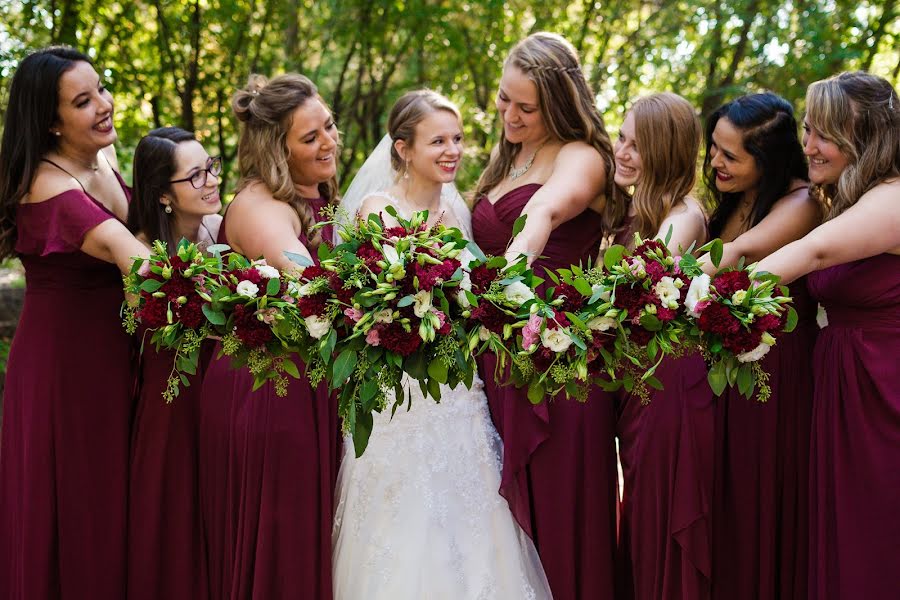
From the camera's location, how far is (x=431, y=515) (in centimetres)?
409

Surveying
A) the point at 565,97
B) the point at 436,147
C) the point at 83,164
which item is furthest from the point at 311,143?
the point at 565,97

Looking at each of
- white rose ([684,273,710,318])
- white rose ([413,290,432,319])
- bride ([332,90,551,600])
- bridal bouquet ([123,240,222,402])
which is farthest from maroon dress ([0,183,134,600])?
white rose ([684,273,710,318])

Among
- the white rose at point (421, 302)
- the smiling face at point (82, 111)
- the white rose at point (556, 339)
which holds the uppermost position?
the smiling face at point (82, 111)

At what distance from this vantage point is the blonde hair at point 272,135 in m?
4.47

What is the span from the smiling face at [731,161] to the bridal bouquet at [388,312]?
1550 millimetres

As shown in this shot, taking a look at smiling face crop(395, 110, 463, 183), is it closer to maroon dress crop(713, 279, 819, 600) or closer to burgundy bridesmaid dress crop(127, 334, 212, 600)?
burgundy bridesmaid dress crop(127, 334, 212, 600)

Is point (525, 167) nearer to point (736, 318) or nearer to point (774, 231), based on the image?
point (774, 231)

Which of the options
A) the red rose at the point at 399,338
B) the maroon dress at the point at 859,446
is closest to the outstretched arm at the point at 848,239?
the maroon dress at the point at 859,446

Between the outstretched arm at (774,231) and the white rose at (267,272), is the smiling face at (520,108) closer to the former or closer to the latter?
the outstretched arm at (774,231)

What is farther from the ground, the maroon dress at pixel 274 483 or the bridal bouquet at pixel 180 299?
Answer: the bridal bouquet at pixel 180 299

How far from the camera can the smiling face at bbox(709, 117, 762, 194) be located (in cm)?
427

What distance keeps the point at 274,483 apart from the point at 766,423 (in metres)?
2.25

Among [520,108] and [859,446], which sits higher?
[520,108]

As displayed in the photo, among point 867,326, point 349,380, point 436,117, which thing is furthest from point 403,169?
point 867,326
